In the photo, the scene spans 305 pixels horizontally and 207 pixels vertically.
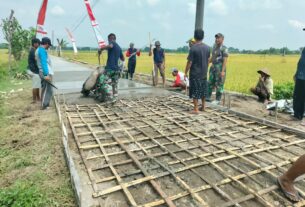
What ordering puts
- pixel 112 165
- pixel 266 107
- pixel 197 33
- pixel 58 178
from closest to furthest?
pixel 58 178
pixel 112 165
pixel 197 33
pixel 266 107

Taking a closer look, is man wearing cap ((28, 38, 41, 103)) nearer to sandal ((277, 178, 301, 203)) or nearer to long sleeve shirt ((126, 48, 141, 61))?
long sleeve shirt ((126, 48, 141, 61))

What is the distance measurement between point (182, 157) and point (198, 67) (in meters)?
2.82

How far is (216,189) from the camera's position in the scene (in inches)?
Result: 121

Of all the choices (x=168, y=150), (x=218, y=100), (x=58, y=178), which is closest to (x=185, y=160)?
(x=168, y=150)

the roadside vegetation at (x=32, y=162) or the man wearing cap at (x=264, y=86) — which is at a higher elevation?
the man wearing cap at (x=264, y=86)

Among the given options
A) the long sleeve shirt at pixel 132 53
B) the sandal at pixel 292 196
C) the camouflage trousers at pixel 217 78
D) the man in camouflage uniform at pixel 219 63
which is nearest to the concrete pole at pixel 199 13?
the man in camouflage uniform at pixel 219 63

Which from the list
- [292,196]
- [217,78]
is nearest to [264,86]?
[217,78]

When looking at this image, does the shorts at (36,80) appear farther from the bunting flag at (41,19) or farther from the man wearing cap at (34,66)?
the bunting flag at (41,19)

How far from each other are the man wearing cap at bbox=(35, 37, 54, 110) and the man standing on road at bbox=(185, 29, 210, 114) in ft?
10.9

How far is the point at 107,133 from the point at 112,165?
4.49 ft

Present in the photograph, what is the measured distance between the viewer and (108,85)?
7.41 m

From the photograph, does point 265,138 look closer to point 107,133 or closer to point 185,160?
point 185,160

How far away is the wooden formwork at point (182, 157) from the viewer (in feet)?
9.78

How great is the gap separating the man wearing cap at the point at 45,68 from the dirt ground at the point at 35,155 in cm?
34
